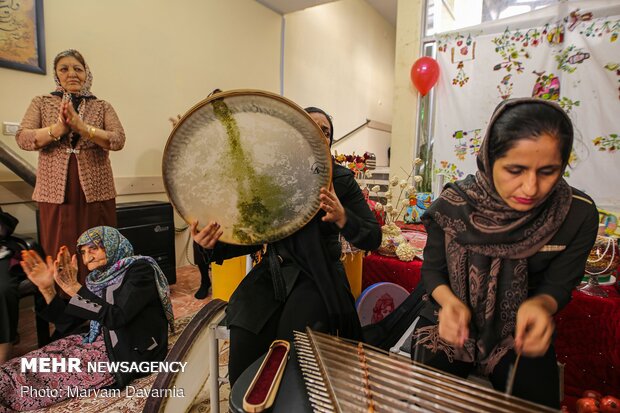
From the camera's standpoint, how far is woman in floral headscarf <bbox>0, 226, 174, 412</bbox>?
163cm

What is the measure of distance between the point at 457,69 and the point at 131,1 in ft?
11.2

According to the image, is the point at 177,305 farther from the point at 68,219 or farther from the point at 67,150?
the point at 67,150

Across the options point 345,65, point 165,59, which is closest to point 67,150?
point 165,59

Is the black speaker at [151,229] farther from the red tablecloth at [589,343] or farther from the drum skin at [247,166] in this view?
the red tablecloth at [589,343]

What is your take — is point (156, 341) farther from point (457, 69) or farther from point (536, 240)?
point (457, 69)

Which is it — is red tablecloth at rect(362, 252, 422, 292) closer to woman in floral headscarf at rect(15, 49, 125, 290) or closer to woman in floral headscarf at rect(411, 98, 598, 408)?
woman in floral headscarf at rect(411, 98, 598, 408)

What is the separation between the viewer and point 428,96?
12.8 feet

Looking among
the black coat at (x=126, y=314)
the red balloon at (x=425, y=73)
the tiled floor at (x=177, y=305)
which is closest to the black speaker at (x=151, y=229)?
the tiled floor at (x=177, y=305)

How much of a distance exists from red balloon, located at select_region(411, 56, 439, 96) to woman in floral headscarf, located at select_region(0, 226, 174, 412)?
129 inches

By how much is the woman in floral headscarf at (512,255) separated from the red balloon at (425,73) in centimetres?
297

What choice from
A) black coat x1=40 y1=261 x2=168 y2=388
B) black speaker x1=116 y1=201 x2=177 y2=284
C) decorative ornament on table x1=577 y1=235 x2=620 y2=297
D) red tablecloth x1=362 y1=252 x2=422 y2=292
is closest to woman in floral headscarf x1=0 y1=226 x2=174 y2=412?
black coat x1=40 y1=261 x2=168 y2=388

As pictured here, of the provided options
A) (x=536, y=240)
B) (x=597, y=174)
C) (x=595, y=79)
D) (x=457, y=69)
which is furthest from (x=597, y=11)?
(x=536, y=240)

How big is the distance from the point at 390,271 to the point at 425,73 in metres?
2.63

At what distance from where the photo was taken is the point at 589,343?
1497mm
